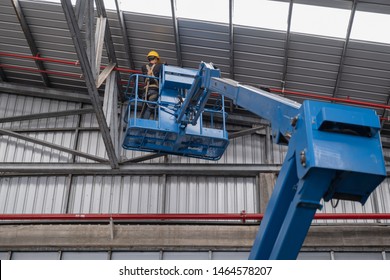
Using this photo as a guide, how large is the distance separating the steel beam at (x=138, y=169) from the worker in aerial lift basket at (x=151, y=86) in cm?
268

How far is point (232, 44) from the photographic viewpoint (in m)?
13.7

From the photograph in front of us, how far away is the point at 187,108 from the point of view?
35.8ft

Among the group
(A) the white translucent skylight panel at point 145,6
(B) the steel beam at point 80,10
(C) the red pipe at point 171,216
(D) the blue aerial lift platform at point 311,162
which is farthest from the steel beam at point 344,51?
(D) the blue aerial lift platform at point 311,162

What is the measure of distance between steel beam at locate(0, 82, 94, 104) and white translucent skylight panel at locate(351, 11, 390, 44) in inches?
335

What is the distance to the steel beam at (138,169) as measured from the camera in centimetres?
1493

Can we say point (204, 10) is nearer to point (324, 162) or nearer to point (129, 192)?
point (129, 192)

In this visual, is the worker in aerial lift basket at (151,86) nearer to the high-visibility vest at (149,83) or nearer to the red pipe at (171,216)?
the high-visibility vest at (149,83)

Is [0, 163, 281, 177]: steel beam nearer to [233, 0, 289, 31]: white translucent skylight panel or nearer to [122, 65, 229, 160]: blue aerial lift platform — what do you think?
[122, 65, 229, 160]: blue aerial lift platform

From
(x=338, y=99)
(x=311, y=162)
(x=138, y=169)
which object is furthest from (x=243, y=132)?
(x=311, y=162)

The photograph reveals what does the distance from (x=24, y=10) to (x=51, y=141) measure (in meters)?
4.18

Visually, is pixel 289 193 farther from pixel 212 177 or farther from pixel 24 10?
pixel 24 10

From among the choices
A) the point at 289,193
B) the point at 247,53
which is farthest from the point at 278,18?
the point at 289,193

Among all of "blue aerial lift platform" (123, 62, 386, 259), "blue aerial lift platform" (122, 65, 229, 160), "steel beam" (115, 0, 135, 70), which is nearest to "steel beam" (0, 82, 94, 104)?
"steel beam" (115, 0, 135, 70)

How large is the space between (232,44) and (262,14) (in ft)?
4.32
